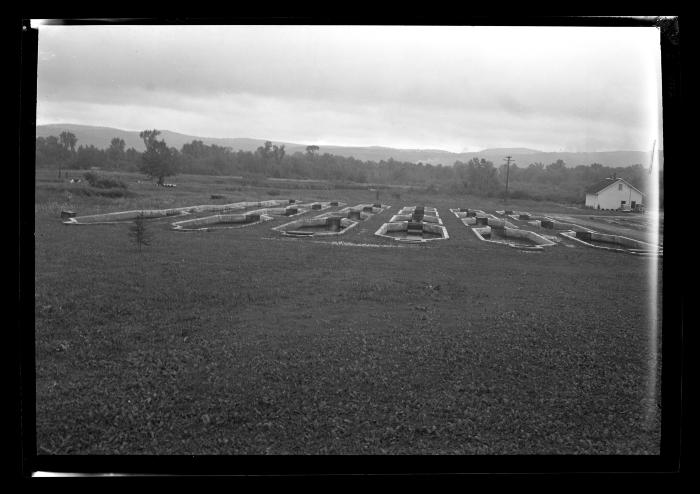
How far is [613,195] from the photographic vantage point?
10.2 feet

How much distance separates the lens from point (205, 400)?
285 cm

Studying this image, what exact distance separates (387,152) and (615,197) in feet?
4.59

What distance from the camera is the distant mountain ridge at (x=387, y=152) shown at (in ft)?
9.72

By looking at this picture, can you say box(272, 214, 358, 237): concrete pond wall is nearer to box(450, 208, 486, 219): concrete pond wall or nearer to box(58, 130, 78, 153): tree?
box(450, 208, 486, 219): concrete pond wall

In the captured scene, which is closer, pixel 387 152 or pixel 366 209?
pixel 387 152

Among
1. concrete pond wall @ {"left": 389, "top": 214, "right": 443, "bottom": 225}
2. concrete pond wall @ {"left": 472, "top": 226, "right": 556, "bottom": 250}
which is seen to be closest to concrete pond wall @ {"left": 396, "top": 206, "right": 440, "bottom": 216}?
concrete pond wall @ {"left": 389, "top": 214, "right": 443, "bottom": 225}

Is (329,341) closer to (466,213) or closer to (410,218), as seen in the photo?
(410,218)

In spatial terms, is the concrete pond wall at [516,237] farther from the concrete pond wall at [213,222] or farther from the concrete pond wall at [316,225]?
the concrete pond wall at [213,222]

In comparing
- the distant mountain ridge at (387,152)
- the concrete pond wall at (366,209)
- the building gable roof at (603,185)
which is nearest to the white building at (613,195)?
the building gable roof at (603,185)

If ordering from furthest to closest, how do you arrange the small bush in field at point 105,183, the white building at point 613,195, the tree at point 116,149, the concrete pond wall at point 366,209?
the concrete pond wall at point 366,209 < the small bush in field at point 105,183 < the tree at point 116,149 < the white building at point 613,195

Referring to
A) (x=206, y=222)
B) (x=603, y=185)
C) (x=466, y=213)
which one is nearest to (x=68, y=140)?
(x=206, y=222)

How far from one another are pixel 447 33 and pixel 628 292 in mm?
1797
